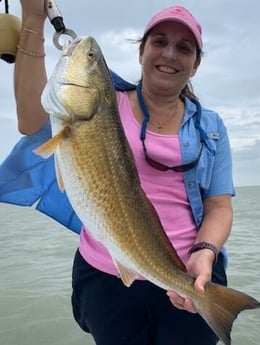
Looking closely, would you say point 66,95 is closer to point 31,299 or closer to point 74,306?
point 74,306

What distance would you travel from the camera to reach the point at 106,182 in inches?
86.0

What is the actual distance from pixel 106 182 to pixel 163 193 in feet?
1.69

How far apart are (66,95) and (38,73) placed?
0.35m

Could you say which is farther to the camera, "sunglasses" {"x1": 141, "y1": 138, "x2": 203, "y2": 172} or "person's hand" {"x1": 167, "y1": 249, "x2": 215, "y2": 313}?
"sunglasses" {"x1": 141, "y1": 138, "x2": 203, "y2": 172}

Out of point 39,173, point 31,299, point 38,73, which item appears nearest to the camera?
point 38,73

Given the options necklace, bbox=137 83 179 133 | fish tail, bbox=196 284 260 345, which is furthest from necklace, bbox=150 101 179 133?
fish tail, bbox=196 284 260 345

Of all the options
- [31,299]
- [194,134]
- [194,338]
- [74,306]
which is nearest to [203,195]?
[194,134]

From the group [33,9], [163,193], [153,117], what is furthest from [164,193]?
[33,9]

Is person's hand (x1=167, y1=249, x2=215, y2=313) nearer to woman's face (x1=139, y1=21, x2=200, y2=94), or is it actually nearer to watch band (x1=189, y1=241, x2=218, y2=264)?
watch band (x1=189, y1=241, x2=218, y2=264)

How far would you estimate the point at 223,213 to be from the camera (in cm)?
271

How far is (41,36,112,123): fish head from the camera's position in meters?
2.14

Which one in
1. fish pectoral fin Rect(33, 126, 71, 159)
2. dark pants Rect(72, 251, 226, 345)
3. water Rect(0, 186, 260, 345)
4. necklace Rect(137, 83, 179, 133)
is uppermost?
fish pectoral fin Rect(33, 126, 71, 159)

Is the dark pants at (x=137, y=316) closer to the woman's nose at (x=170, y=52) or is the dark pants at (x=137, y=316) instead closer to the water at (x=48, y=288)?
the woman's nose at (x=170, y=52)

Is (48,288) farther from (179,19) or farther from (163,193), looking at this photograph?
(179,19)
